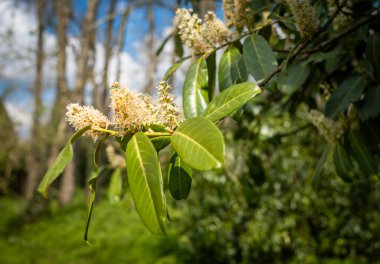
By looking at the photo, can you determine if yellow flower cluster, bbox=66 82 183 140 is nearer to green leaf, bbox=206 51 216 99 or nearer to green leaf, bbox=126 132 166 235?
green leaf, bbox=126 132 166 235

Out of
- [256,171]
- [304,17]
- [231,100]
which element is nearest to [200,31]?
[304,17]

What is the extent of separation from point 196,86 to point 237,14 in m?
0.26

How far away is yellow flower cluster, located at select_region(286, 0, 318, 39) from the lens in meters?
0.97

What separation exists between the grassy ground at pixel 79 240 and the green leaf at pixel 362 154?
3.10 meters

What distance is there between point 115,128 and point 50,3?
12803 mm

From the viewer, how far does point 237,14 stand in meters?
1.13

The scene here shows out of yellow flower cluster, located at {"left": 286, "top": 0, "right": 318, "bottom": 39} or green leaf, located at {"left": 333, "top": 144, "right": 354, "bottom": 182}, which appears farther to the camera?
green leaf, located at {"left": 333, "top": 144, "right": 354, "bottom": 182}

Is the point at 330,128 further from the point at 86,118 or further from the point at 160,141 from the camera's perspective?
the point at 86,118

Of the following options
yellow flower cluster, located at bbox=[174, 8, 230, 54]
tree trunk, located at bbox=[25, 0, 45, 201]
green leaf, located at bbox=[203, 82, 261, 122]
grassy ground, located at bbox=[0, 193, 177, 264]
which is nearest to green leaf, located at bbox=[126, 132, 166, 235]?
green leaf, located at bbox=[203, 82, 261, 122]

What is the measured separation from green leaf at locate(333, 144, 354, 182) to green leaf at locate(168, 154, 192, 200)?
0.85 metres

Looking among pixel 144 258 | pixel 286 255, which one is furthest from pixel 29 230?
pixel 286 255

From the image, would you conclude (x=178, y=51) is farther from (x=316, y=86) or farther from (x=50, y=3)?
Answer: (x=50, y=3)

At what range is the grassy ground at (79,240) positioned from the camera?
4.95m

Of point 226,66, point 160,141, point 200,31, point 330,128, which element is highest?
point 200,31
